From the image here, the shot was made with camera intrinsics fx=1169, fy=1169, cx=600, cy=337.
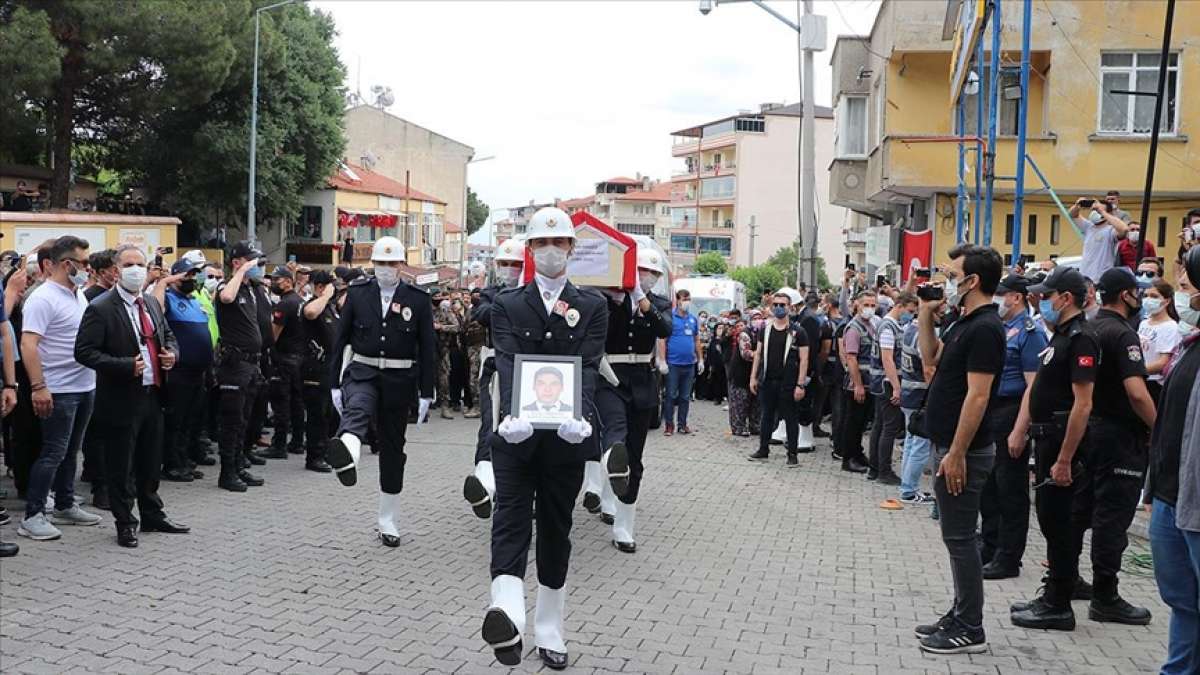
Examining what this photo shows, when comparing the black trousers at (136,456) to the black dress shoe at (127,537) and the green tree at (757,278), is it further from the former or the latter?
the green tree at (757,278)

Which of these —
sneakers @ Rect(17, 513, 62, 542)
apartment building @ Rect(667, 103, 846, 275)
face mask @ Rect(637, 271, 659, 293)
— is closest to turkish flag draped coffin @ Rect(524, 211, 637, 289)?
face mask @ Rect(637, 271, 659, 293)

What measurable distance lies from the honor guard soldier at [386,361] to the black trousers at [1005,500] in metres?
4.37

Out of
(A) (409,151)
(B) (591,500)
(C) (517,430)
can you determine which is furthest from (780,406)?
(A) (409,151)

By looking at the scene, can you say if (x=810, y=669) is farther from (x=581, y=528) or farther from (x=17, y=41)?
(x=17, y=41)

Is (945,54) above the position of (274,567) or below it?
above

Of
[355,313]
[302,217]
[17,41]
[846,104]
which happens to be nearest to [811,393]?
[355,313]

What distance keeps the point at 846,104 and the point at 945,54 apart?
236 inches

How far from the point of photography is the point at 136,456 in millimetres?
8680

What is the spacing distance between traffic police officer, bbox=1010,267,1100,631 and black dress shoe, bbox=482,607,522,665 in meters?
3.42

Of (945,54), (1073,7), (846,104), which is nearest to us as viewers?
(1073,7)

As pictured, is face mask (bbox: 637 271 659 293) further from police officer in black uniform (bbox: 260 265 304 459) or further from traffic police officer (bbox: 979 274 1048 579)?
police officer in black uniform (bbox: 260 265 304 459)

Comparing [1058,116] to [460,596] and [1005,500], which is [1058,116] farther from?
[460,596]

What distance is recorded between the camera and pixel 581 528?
10.1 m

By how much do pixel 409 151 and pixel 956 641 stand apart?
233 feet
